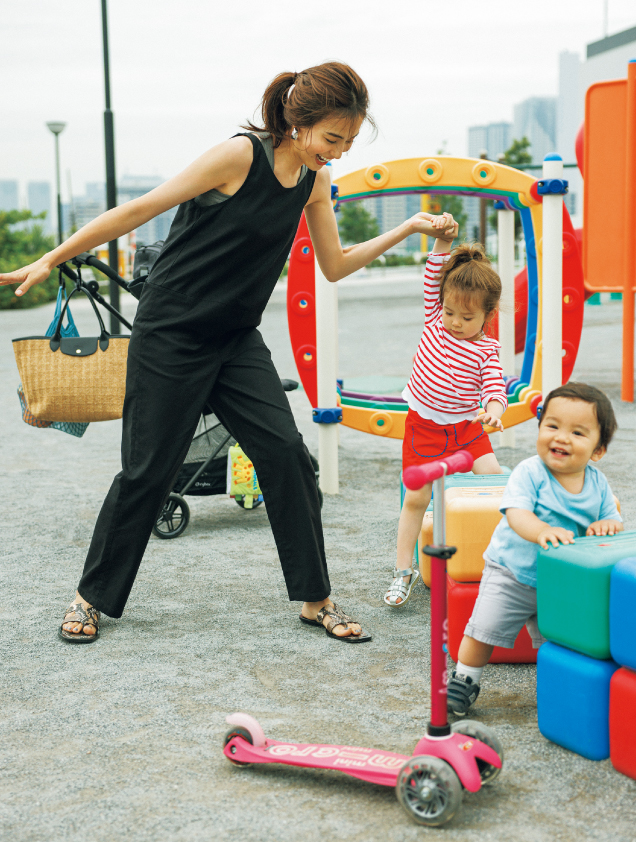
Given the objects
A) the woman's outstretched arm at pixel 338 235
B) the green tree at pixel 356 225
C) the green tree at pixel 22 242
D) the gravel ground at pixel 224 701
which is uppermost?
the green tree at pixel 356 225

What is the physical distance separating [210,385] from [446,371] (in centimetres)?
90

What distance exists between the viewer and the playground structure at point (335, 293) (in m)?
5.45

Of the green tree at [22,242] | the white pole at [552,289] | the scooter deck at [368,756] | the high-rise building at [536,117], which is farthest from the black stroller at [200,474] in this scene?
the high-rise building at [536,117]

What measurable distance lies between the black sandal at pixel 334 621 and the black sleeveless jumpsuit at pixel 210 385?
2.8 inches

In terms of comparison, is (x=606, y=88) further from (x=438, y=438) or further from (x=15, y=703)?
(x=15, y=703)

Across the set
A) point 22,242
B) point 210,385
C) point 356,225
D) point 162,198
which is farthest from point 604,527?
point 356,225

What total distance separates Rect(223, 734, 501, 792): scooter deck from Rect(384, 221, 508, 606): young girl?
1.23 metres

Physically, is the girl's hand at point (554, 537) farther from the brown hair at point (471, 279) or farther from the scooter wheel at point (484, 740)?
the brown hair at point (471, 279)

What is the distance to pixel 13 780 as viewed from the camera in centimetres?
227

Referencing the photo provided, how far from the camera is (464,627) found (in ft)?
9.61

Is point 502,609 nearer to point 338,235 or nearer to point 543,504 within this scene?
point 543,504

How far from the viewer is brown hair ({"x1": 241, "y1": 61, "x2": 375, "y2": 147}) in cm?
278

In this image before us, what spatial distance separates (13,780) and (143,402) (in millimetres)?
1298

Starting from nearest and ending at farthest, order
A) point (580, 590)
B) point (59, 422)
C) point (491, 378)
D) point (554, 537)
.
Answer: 1. point (580, 590)
2. point (554, 537)
3. point (491, 378)
4. point (59, 422)
